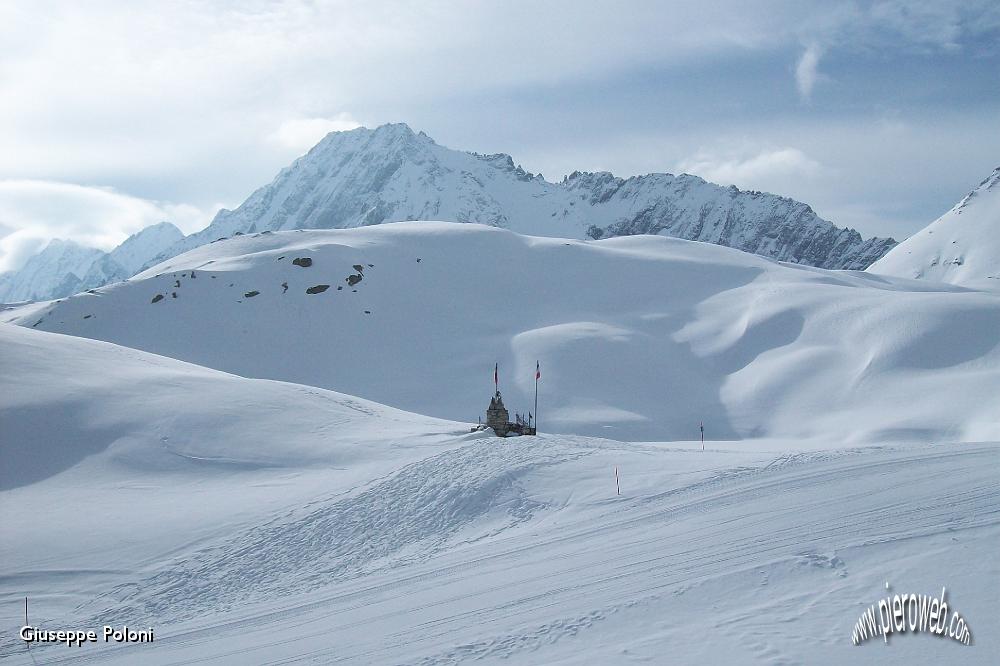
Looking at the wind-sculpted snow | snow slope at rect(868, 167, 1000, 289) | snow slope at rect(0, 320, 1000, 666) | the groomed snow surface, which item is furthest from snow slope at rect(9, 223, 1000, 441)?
snow slope at rect(868, 167, 1000, 289)

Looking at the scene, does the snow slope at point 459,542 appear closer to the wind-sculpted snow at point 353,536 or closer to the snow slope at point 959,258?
the wind-sculpted snow at point 353,536

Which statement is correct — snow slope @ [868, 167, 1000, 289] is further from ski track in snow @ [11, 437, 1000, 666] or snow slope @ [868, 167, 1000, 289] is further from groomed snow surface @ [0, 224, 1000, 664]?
ski track in snow @ [11, 437, 1000, 666]

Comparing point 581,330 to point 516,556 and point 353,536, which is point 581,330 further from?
point 516,556

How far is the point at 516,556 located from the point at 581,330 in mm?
53208

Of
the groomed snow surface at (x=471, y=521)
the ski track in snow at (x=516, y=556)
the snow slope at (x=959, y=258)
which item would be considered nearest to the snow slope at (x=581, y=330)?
the groomed snow surface at (x=471, y=521)

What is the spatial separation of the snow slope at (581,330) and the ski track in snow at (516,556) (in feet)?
93.6

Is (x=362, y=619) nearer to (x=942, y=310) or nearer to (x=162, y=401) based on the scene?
(x=162, y=401)

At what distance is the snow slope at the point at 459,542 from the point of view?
1205 centimetres

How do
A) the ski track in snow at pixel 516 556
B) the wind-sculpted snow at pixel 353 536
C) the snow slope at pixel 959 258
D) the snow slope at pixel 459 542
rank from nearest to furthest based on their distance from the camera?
1. the snow slope at pixel 459 542
2. the ski track in snow at pixel 516 556
3. the wind-sculpted snow at pixel 353 536
4. the snow slope at pixel 959 258

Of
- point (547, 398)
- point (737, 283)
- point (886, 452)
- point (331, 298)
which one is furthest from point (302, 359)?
point (886, 452)

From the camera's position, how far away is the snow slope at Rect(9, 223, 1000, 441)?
171 ft

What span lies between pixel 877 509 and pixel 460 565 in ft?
28.6

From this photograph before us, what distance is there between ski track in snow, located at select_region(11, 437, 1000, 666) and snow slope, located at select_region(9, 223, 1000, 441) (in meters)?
28.5

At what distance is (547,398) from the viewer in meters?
56.6
